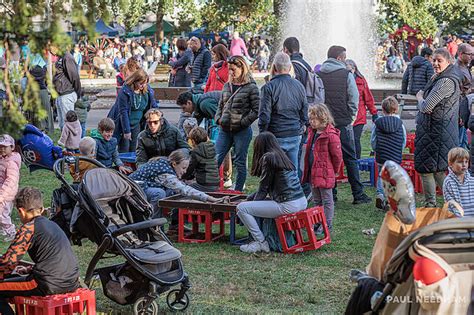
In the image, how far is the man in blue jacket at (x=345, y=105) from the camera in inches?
479

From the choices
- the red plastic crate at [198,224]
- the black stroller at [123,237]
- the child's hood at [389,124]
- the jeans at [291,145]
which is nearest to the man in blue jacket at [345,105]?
the child's hood at [389,124]

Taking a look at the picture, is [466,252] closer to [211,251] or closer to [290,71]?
[211,251]

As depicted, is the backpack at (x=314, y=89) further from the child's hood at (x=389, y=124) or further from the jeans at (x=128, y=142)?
the jeans at (x=128, y=142)

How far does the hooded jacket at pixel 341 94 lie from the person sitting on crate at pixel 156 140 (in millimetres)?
2084

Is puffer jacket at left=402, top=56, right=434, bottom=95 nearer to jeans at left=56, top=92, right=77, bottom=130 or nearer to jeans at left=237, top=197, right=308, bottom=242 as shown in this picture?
jeans at left=56, top=92, right=77, bottom=130

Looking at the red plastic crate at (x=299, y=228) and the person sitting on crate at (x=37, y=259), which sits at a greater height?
the person sitting on crate at (x=37, y=259)

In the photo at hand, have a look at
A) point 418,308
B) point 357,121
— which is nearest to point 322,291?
point 418,308

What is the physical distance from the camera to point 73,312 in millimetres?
6891

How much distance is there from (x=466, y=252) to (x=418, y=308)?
0.37m

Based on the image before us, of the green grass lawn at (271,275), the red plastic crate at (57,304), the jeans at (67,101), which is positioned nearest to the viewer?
the red plastic crate at (57,304)

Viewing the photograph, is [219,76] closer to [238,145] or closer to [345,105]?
[238,145]

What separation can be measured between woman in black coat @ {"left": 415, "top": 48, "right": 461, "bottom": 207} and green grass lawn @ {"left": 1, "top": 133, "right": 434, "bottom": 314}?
33.8 inches

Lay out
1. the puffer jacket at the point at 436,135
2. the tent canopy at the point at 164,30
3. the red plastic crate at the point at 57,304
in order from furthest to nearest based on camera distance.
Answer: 1. the tent canopy at the point at 164,30
2. the puffer jacket at the point at 436,135
3. the red plastic crate at the point at 57,304

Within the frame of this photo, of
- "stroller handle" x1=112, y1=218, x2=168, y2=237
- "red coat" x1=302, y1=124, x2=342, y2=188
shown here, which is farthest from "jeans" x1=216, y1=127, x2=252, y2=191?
"stroller handle" x1=112, y1=218, x2=168, y2=237
